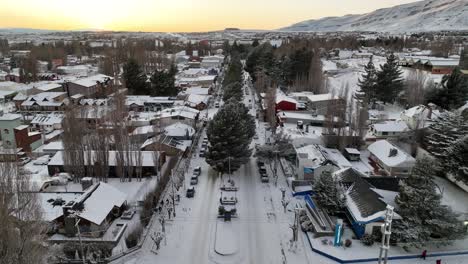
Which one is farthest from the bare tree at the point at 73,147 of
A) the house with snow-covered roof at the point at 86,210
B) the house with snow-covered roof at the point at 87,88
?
the house with snow-covered roof at the point at 87,88

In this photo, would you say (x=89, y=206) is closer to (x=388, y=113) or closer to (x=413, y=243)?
(x=413, y=243)

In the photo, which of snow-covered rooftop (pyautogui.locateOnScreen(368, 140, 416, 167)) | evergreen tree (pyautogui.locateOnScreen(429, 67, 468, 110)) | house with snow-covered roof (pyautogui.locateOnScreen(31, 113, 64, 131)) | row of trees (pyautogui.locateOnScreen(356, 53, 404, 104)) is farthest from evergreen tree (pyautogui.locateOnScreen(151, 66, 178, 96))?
evergreen tree (pyautogui.locateOnScreen(429, 67, 468, 110))

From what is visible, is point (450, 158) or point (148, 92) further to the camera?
point (148, 92)

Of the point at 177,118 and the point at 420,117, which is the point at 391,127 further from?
the point at 177,118

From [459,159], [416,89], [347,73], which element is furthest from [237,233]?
[347,73]

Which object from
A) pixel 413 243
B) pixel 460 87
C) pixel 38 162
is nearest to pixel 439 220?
pixel 413 243

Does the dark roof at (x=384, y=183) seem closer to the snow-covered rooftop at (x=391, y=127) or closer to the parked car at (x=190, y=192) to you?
the snow-covered rooftop at (x=391, y=127)
